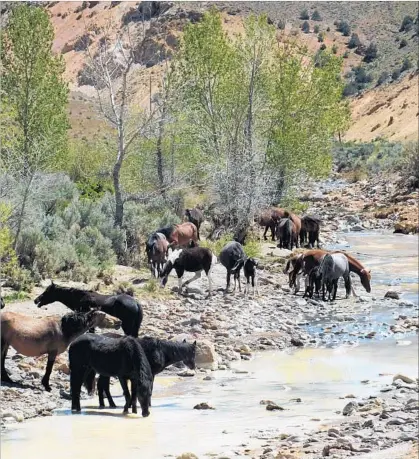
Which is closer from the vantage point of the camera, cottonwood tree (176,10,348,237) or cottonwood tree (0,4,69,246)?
cottonwood tree (0,4,69,246)

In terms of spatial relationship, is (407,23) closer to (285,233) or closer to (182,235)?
(285,233)

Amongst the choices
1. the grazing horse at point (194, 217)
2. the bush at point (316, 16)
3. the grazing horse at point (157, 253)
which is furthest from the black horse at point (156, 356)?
the bush at point (316, 16)

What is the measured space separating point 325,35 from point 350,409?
10698 centimetres

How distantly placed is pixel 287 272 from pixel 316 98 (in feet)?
43.6

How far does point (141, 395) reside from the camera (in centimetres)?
1129

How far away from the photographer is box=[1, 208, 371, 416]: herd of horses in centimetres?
1138

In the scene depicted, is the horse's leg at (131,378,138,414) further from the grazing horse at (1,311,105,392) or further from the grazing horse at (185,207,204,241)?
the grazing horse at (185,207,204,241)

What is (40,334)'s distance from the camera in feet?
39.7

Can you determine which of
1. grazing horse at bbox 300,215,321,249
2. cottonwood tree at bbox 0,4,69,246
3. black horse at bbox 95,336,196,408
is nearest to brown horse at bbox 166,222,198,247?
cottonwood tree at bbox 0,4,69,246

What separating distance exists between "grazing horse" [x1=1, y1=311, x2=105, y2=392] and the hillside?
70.5 metres

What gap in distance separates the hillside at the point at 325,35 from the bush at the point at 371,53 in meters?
0.91

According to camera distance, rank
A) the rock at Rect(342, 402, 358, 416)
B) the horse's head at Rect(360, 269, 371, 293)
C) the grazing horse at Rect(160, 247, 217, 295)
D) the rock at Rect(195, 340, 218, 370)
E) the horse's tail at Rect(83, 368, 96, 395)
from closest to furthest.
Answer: the rock at Rect(342, 402, 358, 416) < the horse's tail at Rect(83, 368, 96, 395) < the rock at Rect(195, 340, 218, 370) < the grazing horse at Rect(160, 247, 217, 295) < the horse's head at Rect(360, 269, 371, 293)

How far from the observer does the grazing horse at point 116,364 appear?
11.3m

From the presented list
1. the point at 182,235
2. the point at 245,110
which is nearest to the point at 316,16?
the point at 245,110
